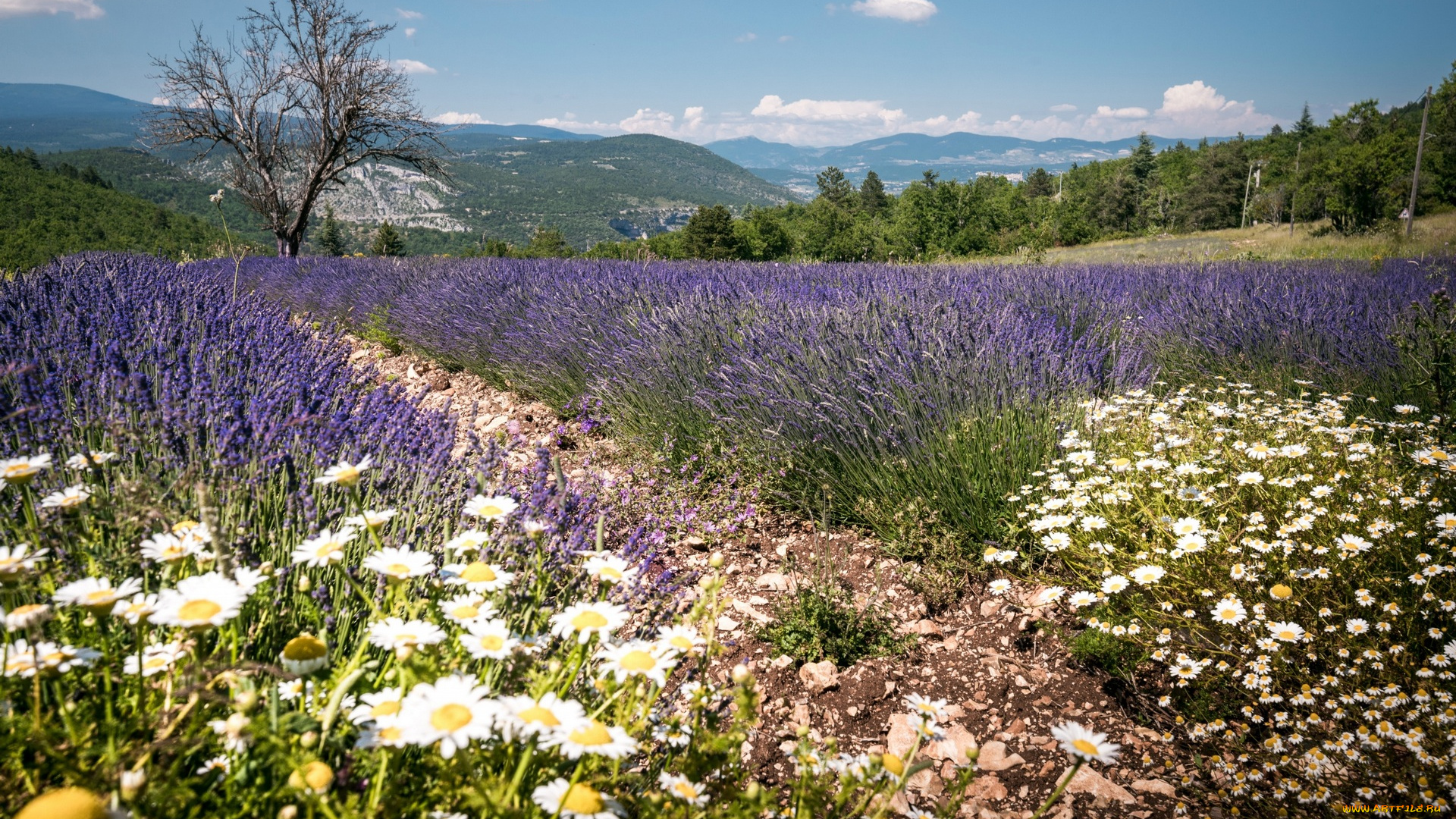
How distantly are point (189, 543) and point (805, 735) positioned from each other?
1013mm

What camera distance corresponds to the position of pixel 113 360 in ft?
7.23

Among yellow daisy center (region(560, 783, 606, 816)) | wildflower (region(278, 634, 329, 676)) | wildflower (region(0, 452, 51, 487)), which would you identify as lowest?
yellow daisy center (region(560, 783, 606, 816))

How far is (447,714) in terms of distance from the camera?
77 centimetres

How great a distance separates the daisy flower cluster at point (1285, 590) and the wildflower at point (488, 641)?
1579 mm

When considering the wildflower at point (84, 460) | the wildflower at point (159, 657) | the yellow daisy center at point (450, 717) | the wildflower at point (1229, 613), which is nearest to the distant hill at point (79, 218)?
the wildflower at point (84, 460)

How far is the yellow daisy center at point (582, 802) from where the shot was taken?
0.79m

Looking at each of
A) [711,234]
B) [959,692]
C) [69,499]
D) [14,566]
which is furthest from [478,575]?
[711,234]

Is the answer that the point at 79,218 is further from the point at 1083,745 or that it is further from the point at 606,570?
the point at 1083,745

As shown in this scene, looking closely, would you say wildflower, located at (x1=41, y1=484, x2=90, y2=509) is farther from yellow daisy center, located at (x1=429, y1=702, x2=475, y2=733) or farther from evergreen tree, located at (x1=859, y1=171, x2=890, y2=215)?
evergreen tree, located at (x1=859, y1=171, x2=890, y2=215)

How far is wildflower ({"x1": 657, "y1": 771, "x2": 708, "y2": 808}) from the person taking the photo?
992 millimetres

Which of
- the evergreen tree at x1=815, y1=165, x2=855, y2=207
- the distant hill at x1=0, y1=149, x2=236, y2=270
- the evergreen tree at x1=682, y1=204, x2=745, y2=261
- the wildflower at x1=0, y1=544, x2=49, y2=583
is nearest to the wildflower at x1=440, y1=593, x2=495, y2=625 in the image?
the wildflower at x1=0, y1=544, x2=49, y2=583

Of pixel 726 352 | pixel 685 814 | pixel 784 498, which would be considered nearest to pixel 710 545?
pixel 784 498

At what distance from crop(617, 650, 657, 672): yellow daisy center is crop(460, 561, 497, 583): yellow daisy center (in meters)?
0.23

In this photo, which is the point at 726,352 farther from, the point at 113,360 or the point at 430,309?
the point at 430,309
